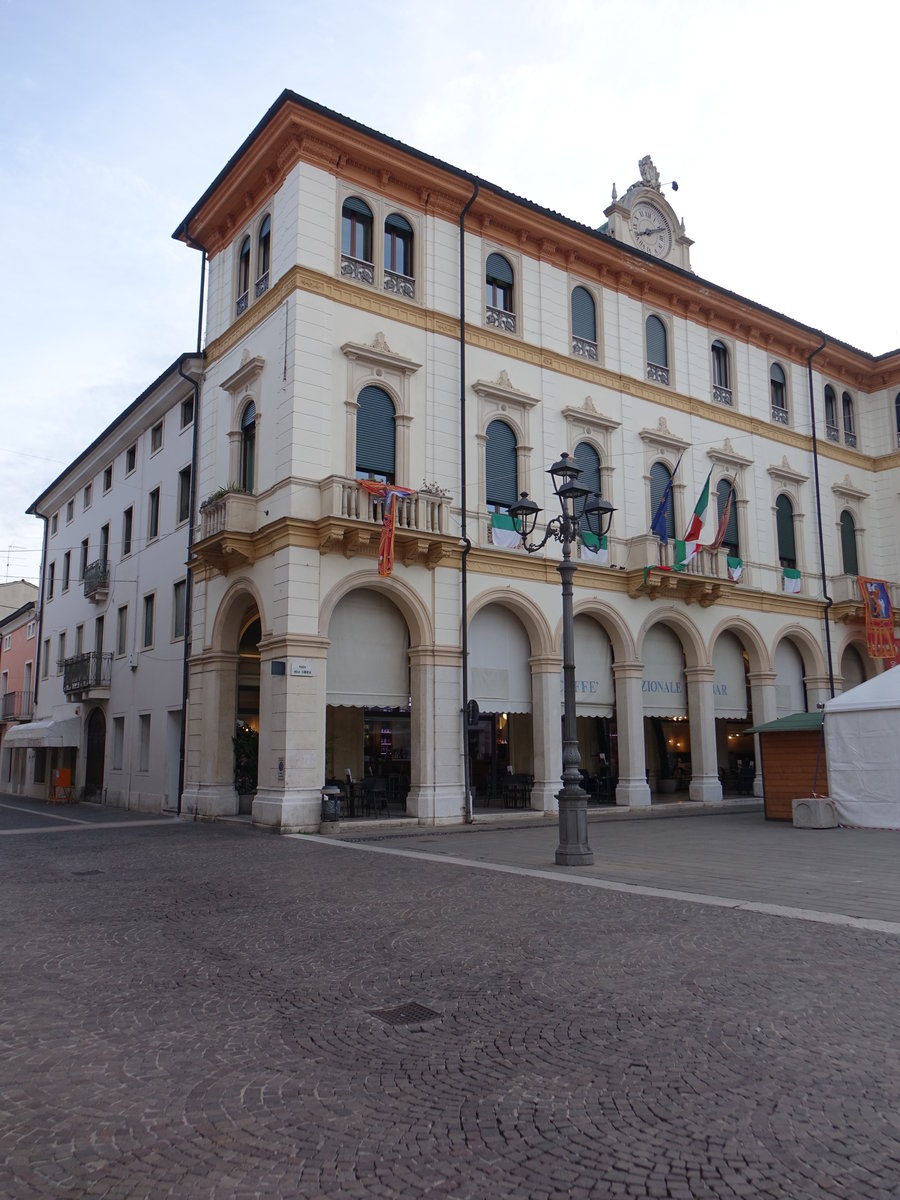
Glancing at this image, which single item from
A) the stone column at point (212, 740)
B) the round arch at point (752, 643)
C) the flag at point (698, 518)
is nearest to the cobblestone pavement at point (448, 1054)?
the stone column at point (212, 740)

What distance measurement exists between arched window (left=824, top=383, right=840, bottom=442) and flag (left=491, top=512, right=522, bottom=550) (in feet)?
50.4

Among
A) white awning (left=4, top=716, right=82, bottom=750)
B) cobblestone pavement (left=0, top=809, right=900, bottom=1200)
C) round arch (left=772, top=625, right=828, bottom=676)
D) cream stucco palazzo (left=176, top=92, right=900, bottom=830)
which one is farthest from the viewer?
white awning (left=4, top=716, right=82, bottom=750)

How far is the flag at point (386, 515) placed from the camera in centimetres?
1830

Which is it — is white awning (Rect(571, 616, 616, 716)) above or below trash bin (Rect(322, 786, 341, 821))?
above

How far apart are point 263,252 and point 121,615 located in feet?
41.1

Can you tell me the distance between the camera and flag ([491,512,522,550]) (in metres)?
21.3

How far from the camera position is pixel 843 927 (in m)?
8.09

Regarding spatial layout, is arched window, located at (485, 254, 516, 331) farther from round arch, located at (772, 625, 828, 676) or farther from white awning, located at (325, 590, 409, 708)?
round arch, located at (772, 625, 828, 676)

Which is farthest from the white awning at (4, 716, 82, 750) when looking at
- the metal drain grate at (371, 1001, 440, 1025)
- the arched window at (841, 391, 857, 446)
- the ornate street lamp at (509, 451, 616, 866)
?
the arched window at (841, 391, 857, 446)

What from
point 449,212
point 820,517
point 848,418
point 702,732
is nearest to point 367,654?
point 702,732

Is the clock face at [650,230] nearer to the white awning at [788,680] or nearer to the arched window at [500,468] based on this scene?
the arched window at [500,468]

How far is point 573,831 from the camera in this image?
12469mm

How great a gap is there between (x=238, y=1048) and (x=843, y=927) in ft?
18.2

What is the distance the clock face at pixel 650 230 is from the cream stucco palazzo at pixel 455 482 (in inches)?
3.5
